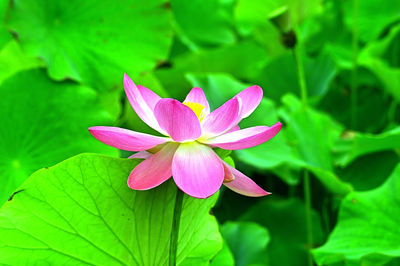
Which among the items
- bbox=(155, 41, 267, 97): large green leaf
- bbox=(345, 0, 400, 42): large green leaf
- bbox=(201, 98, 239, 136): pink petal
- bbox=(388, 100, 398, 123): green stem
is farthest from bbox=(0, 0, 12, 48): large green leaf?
bbox=(345, 0, 400, 42): large green leaf

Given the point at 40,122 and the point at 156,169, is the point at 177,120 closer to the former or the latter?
the point at 156,169

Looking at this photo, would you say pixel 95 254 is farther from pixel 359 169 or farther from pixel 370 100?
pixel 370 100

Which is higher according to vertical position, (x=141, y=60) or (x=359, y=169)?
(x=141, y=60)

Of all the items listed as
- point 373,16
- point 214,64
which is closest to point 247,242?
point 214,64

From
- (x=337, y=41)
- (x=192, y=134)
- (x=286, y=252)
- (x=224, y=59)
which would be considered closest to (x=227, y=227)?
(x=286, y=252)

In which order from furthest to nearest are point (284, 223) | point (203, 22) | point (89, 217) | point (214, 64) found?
point (203, 22) < point (214, 64) < point (284, 223) < point (89, 217)

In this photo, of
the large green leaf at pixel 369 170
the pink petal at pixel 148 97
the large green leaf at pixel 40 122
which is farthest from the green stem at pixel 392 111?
the pink petal at pixel 148 97
